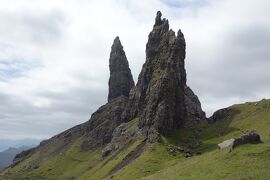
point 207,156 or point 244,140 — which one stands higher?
point 244,140

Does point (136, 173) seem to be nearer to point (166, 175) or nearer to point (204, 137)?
point (166, 175)

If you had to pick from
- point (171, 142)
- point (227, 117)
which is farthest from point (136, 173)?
point (227, 117)

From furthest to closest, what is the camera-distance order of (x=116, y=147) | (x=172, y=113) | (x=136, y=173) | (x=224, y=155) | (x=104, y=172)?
(x=116, y=147) → (x=172, y=113) → (x=104, y=172) → (x=136, y=173) → (x=224, y=155)

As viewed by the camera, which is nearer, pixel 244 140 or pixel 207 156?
pixel 244 140

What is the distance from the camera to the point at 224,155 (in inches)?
3182

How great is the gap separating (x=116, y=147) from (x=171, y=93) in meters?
38.0

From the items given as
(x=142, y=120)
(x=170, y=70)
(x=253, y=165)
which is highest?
(x=170, y=70)

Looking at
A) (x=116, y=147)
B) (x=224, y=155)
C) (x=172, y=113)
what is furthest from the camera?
(x=116, y=147)

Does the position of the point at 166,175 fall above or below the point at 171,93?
below

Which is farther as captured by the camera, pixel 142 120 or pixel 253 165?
pixel 142 120

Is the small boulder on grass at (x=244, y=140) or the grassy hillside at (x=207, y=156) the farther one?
the small boulder on grass at (x=244, y=140)

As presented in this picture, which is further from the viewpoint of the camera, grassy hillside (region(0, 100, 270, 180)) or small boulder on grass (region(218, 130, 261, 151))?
small boulder on grass (region(218, 130, 261, 151))

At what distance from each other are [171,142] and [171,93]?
30.0 metres

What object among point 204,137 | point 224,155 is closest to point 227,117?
point 204,137
